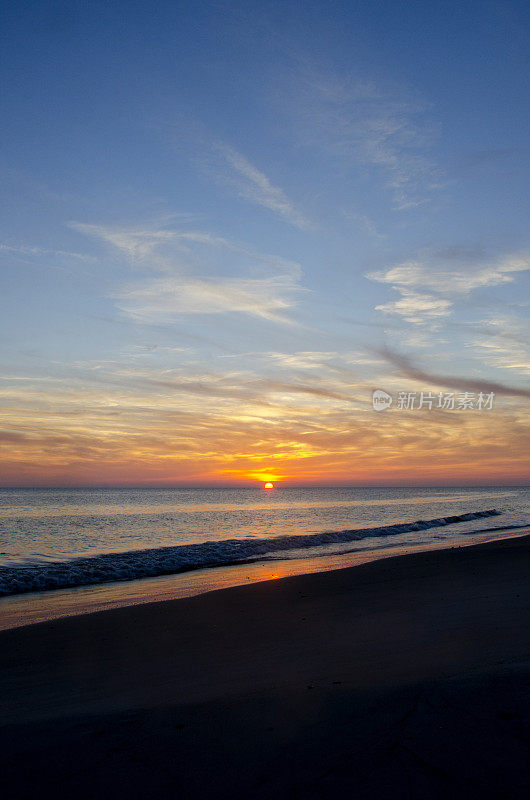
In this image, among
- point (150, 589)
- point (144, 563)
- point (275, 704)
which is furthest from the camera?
point (144, 563)

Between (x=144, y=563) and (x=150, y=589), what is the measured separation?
529cm

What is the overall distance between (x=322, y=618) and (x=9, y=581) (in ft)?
37.5

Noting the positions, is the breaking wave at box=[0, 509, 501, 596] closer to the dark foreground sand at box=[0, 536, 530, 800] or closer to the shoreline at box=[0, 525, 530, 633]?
the shoreline at box=[0, 525, 530, 633]

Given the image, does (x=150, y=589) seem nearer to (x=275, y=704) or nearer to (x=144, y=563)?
(x=144, y=563)

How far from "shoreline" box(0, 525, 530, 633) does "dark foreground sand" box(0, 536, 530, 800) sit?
2.34m

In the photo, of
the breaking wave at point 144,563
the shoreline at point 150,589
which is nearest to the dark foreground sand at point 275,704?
the shoreline at point 150,589

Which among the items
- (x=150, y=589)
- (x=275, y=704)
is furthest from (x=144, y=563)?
(x=275, y=704)

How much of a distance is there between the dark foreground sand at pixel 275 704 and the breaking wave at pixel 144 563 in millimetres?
7102

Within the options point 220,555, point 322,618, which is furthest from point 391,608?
point 220,555

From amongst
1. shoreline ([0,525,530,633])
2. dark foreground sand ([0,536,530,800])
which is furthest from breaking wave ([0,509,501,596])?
dark foreground sand ([0,536,530,800])

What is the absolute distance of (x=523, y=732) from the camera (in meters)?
4.54

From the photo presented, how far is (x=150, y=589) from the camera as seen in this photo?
1575 cm

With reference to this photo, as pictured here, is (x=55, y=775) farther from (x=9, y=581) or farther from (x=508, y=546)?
(x=508, y=546)

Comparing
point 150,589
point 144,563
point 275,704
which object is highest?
point 275,704
